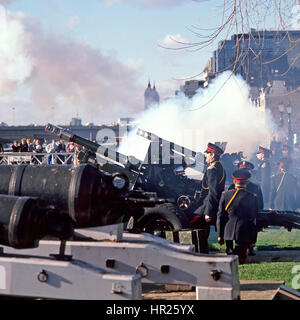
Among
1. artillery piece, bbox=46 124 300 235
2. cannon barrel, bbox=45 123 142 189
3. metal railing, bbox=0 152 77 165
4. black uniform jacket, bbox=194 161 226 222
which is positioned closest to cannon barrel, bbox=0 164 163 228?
artillery piece, bbox=46 124 300 235

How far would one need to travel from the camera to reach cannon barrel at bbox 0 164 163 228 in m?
4.16

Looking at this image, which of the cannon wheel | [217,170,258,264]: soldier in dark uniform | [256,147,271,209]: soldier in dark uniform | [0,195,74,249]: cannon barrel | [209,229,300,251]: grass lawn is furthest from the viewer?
[256,147,271,209]: soldier in dark uniform

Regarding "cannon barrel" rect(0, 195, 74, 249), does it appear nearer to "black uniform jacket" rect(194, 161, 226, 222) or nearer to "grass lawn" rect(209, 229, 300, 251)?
"black uniform jacket" rect(194, 161, 226, 222)

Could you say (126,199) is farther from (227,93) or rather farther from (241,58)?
(227,93)

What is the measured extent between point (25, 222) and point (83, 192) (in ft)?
1.65

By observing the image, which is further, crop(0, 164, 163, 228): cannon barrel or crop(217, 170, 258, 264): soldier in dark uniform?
crop(217, 170, 258, 264): soldier in dark uniform

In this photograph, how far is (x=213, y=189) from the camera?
8.58m

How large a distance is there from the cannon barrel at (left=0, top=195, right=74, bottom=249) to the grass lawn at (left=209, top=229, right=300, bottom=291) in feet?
9.73

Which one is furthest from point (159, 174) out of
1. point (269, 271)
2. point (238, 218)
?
point (269, 271)

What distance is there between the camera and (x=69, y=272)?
12.8 ft

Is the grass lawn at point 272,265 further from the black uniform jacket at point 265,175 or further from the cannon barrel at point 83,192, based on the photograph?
the black uniform jacket at point 265,175

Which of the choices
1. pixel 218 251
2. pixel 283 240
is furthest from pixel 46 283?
pixel 283 240

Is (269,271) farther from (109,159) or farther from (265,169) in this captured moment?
(265,169)

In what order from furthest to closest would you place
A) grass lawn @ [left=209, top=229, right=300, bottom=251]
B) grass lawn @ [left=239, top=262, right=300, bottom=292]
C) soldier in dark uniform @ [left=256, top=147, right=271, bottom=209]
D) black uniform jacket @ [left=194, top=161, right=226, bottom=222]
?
soldier in dark uniform @ [left=256, top=147, right=271, bottom=209]
grass lawn @ [left=209, top=229, right=300, bottom=251]
black uniform jacket @ [left=194, top=161, right=226, bottom=222]
grass lawn @ [left=239, top=262, right=300, bottom=292]
